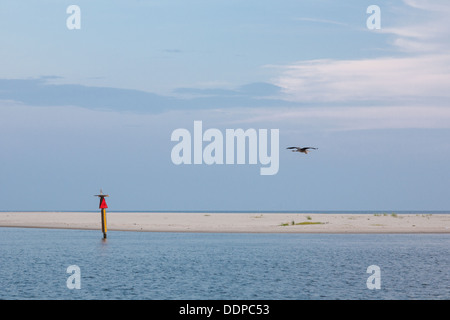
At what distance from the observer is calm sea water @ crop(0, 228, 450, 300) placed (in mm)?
31938

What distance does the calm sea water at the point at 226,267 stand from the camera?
3194 cm

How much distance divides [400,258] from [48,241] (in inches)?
1356

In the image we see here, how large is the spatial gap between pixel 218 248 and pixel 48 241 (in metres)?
18.9

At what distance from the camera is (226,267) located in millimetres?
41719

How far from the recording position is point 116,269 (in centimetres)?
4084

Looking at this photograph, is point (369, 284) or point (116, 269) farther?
point (116, 269)

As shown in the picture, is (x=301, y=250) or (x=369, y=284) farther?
(x=301, y=250)

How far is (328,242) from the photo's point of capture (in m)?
61.0

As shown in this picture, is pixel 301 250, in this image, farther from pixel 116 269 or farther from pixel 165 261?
pixel 116 269

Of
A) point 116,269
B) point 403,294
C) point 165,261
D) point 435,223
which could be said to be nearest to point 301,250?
→ point 165,261
